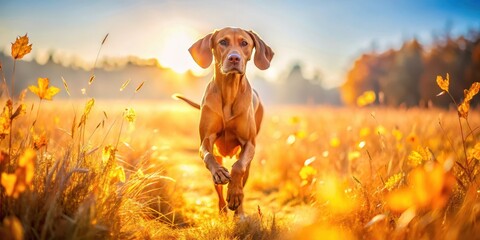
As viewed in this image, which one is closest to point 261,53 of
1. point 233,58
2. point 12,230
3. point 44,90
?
point 233,58

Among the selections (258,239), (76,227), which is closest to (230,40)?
(258,239)

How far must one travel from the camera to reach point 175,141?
12.1m

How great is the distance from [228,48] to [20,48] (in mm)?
2196

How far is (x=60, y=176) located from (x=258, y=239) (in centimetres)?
149

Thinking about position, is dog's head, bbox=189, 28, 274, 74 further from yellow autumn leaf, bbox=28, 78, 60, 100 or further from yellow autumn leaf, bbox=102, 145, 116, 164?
yellow autumn leaf, bbox=28, 78, 60, 100

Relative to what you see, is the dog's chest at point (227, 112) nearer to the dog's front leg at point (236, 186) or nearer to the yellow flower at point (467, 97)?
the dog's front leg at point (236, 186)

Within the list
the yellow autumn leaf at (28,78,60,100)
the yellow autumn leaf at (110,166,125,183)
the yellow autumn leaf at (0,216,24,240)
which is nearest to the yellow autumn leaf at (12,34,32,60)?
the yellow autumn leaf at (28,78,60,100)

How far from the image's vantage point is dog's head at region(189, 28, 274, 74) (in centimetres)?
416

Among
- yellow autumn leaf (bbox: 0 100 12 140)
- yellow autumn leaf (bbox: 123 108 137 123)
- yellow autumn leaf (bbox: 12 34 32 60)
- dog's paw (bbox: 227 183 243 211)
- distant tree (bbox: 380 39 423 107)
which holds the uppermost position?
yellow autumn leaf (bbox: 12 34 32 60)

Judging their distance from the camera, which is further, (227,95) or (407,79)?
(407,79)

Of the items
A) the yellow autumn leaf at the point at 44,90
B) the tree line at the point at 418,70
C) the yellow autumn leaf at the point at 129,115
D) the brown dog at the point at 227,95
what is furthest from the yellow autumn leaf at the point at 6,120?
the tree line at the point at 418,70

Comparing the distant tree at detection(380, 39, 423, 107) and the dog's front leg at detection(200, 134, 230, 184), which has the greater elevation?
the dog's front leg at detection(200, 134, 230, 184)

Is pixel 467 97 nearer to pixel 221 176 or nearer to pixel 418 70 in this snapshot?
→ pixel 221 176

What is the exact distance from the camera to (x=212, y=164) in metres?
3.58
